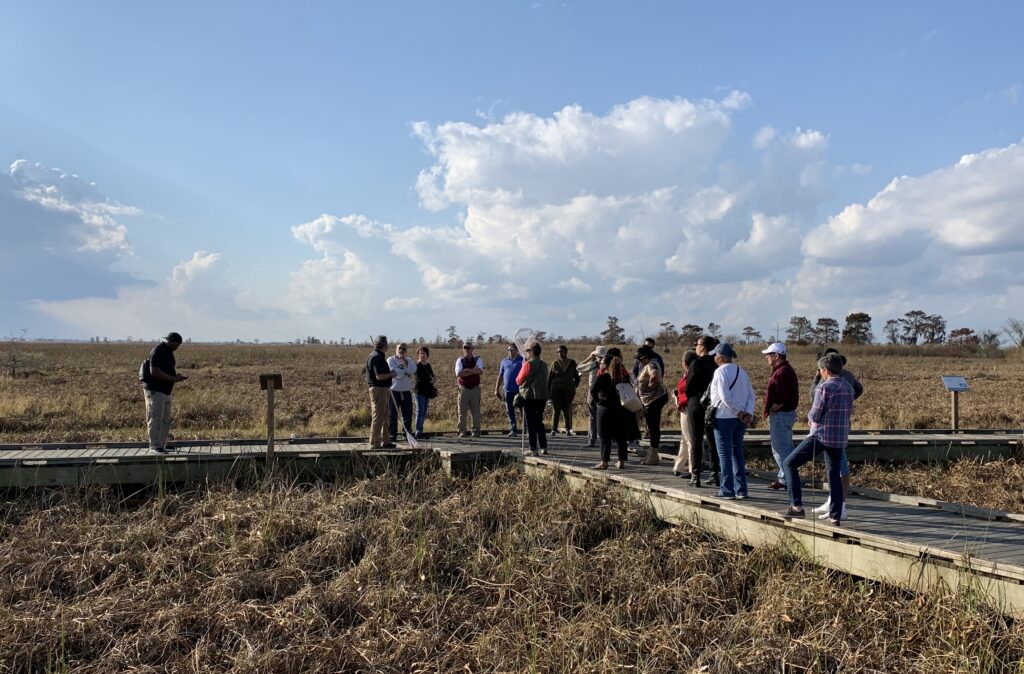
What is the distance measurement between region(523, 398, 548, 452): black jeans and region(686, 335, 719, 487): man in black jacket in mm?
2712

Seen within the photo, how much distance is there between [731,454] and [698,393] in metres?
0.94

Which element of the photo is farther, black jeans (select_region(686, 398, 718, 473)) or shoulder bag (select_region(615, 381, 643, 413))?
shoulder bag (select_region(615, 381, 643, 413))

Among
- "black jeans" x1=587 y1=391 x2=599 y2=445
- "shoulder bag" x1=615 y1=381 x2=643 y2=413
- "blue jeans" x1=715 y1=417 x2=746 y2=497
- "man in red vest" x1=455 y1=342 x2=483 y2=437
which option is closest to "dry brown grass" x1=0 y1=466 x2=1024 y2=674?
"blue jeans" x1=715 y1=417 x2=746 y2=497

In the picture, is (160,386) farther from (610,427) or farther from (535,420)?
(610,427)

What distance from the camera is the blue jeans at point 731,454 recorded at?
7.64 metres

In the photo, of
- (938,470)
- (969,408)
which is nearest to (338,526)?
(938,470)

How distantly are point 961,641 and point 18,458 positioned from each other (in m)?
11.0

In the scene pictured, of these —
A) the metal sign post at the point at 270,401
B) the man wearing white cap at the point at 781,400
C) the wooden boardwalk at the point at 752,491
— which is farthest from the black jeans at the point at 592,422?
the metal sign post at the point at 270,401

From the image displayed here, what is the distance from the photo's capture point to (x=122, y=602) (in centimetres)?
671

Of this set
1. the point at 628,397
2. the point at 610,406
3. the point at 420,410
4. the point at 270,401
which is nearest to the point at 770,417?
the point at 628,397

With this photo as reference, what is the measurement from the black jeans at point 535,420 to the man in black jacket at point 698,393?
2.71 m

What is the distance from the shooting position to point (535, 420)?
1068 centimetres

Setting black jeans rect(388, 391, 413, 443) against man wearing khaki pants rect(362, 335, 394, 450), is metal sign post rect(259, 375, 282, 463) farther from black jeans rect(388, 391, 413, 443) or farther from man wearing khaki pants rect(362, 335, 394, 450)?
black jeans rect(388, 391, 413, 443)

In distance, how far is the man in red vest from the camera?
1261 centimetres
